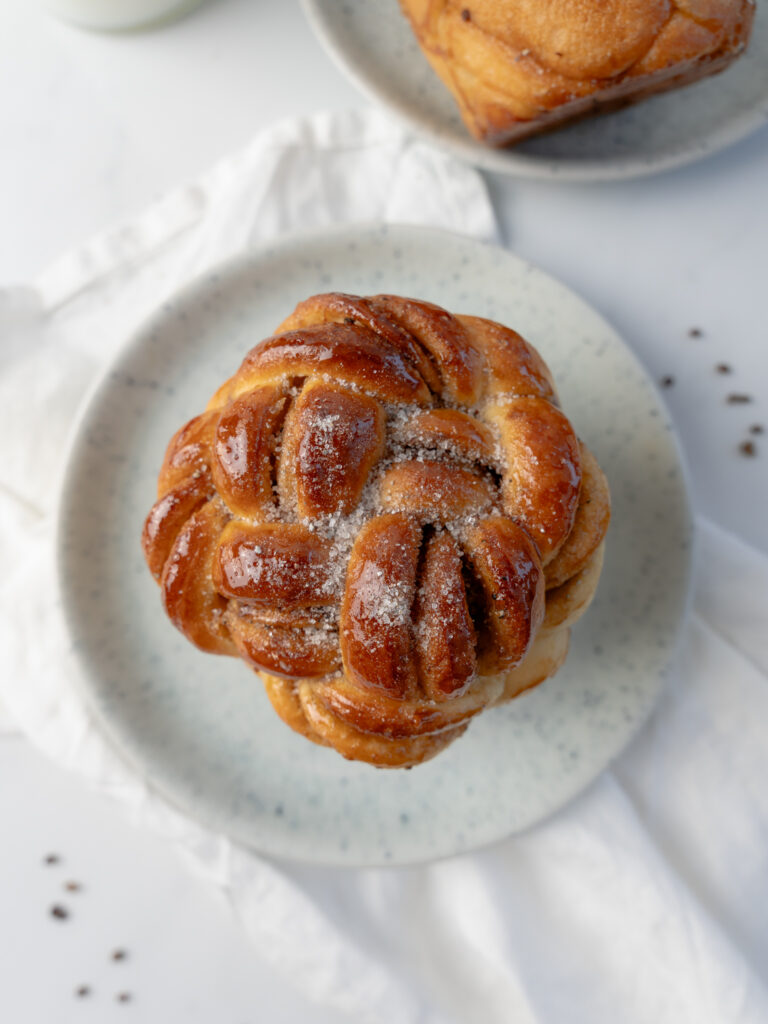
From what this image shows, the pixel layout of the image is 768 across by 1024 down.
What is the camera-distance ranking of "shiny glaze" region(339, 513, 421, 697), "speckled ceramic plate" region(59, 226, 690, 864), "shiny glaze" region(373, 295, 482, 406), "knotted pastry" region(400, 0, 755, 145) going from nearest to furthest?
"shiny glaze" region(339, 513, 421, 697)
"shiny glaze" region(373, 295, 482, 406)
"knotted pastry" region(400, 0, 755, 145)
"speckled ceramic plate" region(59, 226, 690, 864)

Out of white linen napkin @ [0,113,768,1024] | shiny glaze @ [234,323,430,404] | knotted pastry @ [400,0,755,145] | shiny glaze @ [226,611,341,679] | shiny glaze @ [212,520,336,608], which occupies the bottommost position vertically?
white linen napkin @ [0,113,768,1024]

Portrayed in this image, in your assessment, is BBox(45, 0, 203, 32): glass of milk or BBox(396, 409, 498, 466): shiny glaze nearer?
BBox(396, 409, 498, 466): shiny glaze

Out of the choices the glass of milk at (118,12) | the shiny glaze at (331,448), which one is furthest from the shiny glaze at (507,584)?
the glass of milk at (118,12)

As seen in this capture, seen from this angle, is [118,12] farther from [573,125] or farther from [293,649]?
[293,649]

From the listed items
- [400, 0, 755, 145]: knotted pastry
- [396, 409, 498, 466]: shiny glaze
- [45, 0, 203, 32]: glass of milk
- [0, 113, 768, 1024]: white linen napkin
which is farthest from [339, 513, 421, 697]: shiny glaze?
[45, 0, 203, 32]: glass of milk

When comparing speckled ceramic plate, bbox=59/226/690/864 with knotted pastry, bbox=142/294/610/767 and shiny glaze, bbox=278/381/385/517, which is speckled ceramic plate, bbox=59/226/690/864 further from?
shiny glaze, bbox=278/381/385/517

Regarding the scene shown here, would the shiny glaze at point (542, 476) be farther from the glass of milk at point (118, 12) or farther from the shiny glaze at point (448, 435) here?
the glass of milk at point (118, 12)

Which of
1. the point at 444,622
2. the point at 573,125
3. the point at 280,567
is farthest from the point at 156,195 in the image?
the point at 444,622
